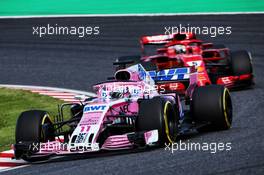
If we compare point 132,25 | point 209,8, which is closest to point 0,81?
point 132,25

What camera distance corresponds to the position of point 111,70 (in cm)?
2291

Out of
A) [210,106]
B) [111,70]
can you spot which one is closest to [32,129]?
[210,106]

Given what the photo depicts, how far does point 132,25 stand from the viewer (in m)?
29.1

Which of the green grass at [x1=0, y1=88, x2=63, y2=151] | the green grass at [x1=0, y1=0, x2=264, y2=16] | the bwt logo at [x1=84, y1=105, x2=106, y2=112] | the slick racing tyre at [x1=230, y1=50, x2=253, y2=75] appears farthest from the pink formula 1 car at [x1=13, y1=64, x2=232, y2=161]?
the green grass at [x1=0, y1=0, x2=264, y2=16]

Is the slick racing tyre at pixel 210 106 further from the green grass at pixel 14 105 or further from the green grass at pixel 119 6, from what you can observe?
the green grass at pixel 119 6

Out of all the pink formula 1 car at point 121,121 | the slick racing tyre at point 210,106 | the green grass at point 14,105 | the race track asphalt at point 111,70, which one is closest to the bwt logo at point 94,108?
the pink formula 1 car at point 121,121

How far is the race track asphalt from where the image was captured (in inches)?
452

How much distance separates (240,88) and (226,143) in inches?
266

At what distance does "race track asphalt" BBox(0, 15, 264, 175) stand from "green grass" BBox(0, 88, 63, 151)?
140 centimetres

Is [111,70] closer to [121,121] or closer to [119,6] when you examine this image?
[119,6]

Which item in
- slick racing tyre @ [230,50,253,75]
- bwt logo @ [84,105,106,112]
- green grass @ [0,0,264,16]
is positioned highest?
green grass @ [0,0,264,16]

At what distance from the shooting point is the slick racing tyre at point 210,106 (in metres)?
13.9

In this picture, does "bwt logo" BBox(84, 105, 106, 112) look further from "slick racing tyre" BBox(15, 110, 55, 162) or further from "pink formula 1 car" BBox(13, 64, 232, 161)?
"slick racing tyre" BBox(15, 110, 55, 162)

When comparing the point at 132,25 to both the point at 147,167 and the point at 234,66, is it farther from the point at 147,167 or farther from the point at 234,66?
the point at 147,167
